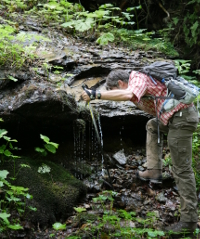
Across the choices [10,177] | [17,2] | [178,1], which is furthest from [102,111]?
[178,1]

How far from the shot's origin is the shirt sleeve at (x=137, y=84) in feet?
12.6

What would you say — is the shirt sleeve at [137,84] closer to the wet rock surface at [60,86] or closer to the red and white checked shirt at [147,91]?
the red and white checked shirt at [147,91]

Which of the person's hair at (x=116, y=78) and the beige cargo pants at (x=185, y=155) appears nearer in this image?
the beige cargo pants at (x=185, y=155)

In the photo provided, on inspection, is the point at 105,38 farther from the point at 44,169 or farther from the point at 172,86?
the point at 44,169

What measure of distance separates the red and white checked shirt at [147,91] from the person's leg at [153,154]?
2.21 feet

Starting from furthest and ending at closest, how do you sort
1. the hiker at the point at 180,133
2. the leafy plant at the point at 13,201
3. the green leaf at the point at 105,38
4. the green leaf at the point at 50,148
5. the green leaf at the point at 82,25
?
the green leaf at the point at 105,38 < the green leaf at the point at 82,25 < the green leaf at the point at 50,148 < the hiker at the point at 180,133 < the leafy plant at the point at 13,201

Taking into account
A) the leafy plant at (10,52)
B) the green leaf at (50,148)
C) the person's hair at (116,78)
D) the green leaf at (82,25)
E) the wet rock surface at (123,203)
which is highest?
the green leaf at (82,25)

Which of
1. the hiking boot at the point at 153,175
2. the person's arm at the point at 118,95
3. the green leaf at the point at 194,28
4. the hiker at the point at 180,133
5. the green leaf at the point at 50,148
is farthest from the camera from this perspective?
the green leaf at the point at 194,28

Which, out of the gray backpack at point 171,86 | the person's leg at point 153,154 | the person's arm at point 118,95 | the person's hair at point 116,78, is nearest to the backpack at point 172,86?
the gray backpack at point 171,86

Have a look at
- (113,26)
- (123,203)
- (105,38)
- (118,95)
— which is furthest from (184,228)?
(113,26)

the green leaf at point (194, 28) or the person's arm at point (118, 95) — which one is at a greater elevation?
the green leaf at point (194, 28)

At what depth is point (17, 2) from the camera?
25.6 ft

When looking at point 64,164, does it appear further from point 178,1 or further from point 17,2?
point 178,1

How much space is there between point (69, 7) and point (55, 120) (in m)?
5.08
